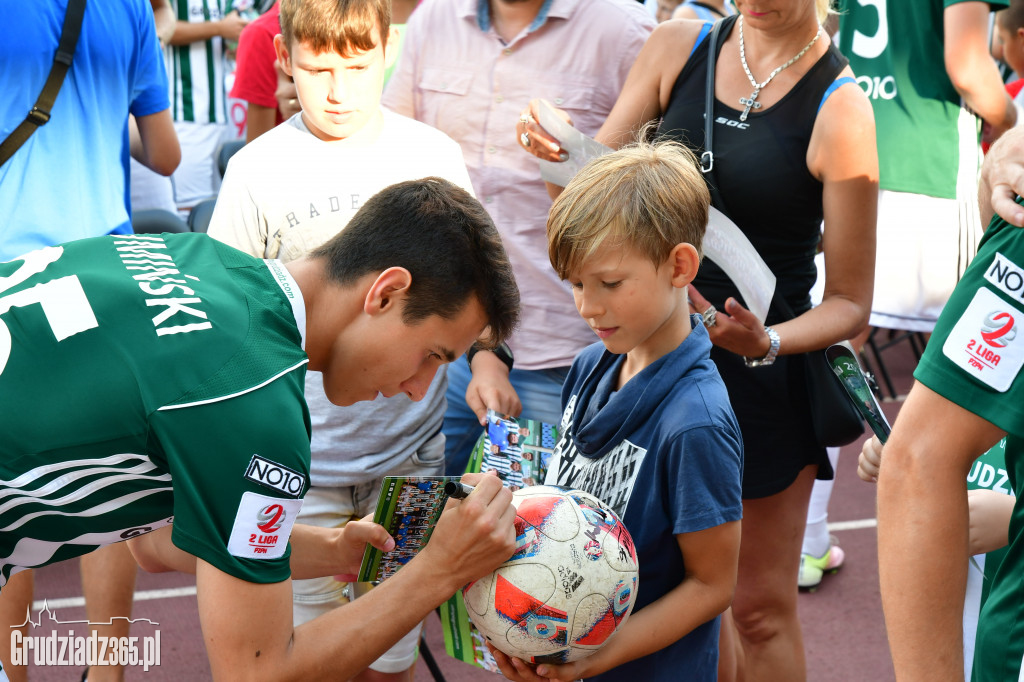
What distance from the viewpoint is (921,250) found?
4.13 meters

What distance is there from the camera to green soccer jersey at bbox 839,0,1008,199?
4059 millimetres

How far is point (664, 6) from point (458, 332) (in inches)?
195

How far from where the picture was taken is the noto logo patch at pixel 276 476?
5.59 ft

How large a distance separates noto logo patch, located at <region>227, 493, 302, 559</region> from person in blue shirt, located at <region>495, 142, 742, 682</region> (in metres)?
0.59

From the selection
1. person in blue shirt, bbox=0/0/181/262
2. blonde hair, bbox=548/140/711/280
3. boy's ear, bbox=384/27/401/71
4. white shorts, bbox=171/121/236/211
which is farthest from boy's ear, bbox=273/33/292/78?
white shorts, bbox=171/121/236/211

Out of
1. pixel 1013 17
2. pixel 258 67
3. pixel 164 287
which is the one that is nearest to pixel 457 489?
pixel 164 287

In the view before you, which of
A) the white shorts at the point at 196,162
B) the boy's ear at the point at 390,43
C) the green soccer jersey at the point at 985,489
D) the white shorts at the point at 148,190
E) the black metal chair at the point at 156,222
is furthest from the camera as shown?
the white shorts at the point at 196,162

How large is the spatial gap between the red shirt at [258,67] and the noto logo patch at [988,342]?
4054 millimetres

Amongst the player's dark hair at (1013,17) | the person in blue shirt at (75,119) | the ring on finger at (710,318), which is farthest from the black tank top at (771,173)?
the player's dark hair at (1013,17)

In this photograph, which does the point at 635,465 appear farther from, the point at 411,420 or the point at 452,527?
the point at 411,420

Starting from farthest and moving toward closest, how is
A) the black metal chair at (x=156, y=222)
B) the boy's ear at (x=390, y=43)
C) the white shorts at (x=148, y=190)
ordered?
the white shorts at (x=148, y=190)
the black metal chair at (x=156, y=222)
the boy's ear at (x=390, y=43)

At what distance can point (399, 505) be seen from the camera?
6.79ft

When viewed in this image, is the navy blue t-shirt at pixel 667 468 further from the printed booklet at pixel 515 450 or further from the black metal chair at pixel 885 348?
the black metal chair at pixel 885 348

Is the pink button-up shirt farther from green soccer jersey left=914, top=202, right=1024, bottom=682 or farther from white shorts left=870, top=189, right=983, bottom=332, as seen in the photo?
green soccer jersey left=914, top=202, right=1024, bottom=682
